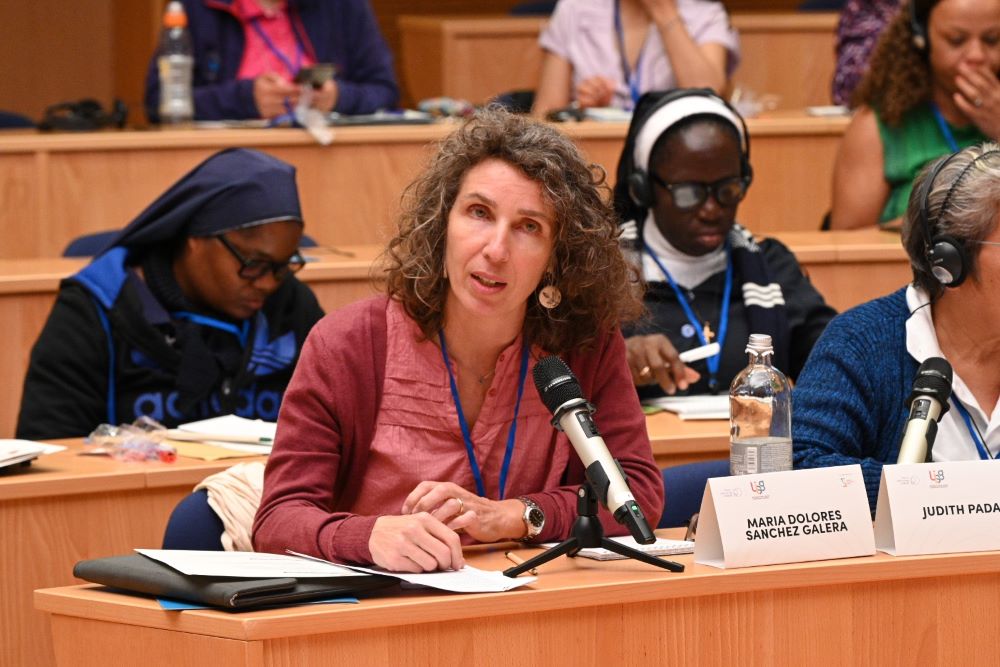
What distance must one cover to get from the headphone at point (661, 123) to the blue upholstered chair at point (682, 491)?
1157mm

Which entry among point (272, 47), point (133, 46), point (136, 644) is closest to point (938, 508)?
point (136, 644)

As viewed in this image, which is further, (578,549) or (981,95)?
(981,95)

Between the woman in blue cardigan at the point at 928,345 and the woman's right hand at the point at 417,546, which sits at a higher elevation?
the woman in blue cardigan at the point at 928,345

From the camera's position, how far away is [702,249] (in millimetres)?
3600

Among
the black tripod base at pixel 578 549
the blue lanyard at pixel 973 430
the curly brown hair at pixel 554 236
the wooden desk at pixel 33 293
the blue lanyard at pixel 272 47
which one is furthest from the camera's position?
the blue lanyard at pixel 272 47

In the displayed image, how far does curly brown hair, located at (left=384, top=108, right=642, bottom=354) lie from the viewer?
2.33 m

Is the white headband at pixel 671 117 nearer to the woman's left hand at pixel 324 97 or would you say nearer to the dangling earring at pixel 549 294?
the dangling earring at pixel 549 294

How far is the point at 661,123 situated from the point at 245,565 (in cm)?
204

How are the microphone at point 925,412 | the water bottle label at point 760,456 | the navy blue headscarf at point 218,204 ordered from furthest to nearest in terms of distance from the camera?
the navy blue headscarf at point 218,204 → the water bottle label at point 760,456 → the microphone at point 925,412

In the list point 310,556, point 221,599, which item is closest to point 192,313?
point 310,556

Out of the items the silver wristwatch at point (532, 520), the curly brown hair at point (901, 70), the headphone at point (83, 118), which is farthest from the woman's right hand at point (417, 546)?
the headphone at point (83, 118)

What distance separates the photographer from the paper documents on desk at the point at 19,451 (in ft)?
9.14

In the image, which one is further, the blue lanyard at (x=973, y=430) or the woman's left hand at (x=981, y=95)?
the woman's left hand at (x=981, y=95)

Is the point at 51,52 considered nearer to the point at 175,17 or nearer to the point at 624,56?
the point at 175,17
